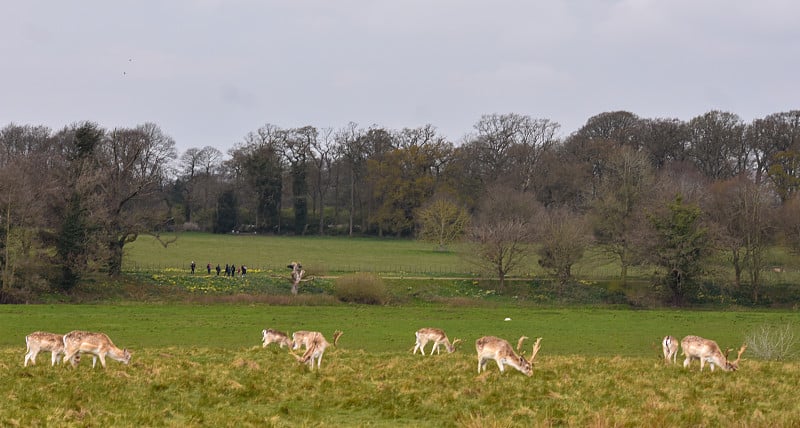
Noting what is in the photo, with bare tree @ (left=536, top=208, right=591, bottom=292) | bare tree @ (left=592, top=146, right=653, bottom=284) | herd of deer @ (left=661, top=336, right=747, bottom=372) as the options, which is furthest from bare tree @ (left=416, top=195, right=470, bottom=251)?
herd of deer @ (left=661, top=336, right=747, bottom=372)

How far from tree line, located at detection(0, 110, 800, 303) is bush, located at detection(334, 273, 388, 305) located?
12606 millimetres

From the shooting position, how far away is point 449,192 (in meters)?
100

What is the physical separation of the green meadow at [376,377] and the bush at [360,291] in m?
6.45

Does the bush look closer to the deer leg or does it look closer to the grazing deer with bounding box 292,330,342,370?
the grazing deer with bounding box 292,330,342,370

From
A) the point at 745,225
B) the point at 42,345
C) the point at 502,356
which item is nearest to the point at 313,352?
the point at 502,356

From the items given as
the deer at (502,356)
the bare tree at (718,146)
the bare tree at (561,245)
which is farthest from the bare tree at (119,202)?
the bare tree at (718,146)

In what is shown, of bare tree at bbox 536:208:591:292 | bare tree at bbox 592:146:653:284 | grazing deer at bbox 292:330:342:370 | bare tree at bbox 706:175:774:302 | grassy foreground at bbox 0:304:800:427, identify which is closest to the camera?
grassy foreground at bbox 0:304:800:427

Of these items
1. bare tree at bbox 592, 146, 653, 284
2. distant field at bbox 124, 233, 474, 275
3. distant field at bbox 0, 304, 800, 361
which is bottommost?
distant field at bbox 0, 304, 800, 361

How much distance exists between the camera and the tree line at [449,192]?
180 feet

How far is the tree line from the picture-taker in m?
54.9

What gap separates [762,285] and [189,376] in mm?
55292

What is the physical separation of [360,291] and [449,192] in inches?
1948

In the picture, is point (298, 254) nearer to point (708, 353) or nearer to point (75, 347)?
point (75, 347)

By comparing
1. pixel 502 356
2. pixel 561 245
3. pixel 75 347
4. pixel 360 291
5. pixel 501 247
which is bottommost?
pixel 360 291
